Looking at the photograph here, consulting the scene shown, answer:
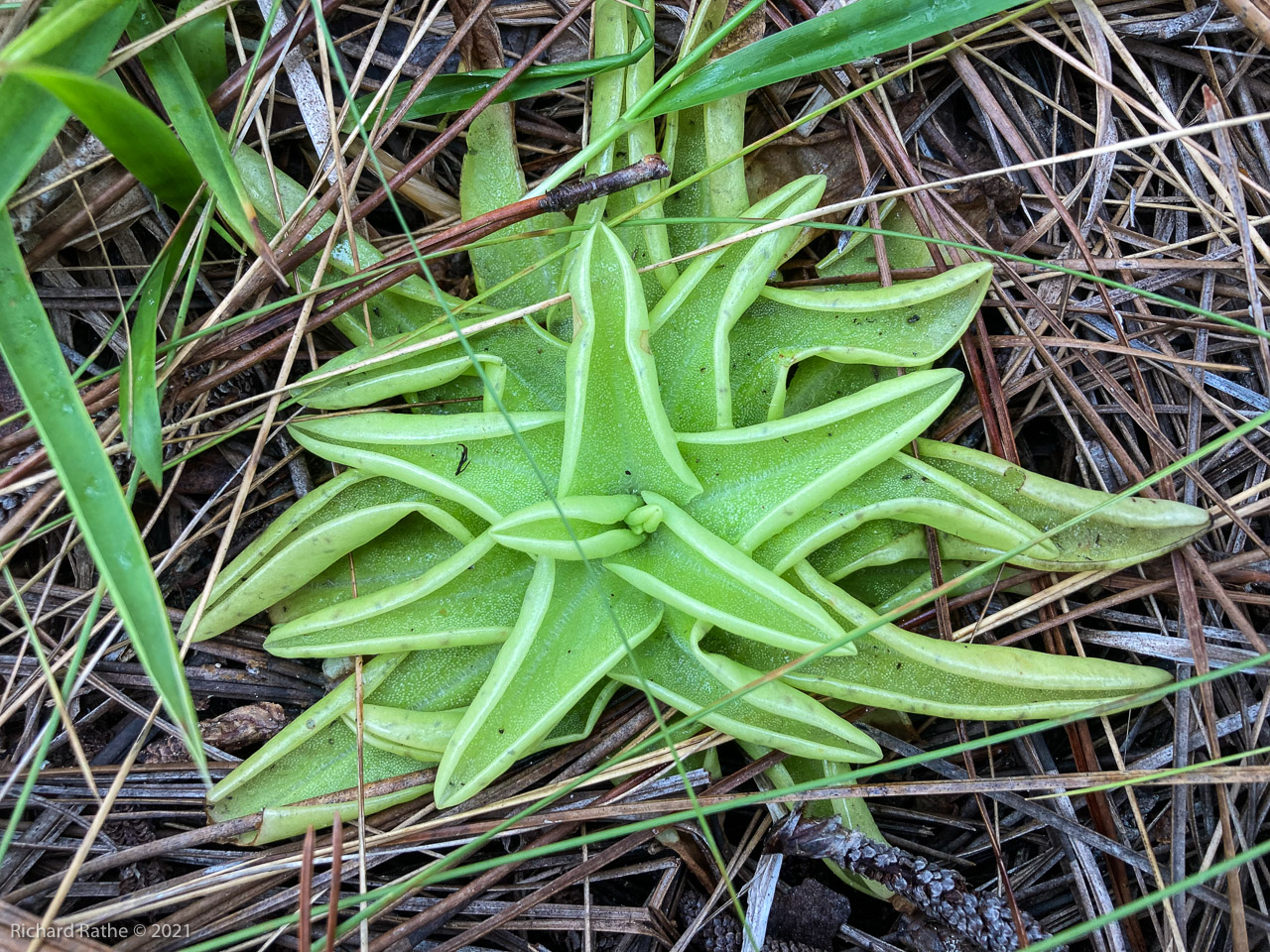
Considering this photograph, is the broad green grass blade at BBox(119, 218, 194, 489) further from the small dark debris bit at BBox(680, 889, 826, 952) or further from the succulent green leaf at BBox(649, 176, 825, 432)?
the small dark debris bit at BBox(680, 889, 826, 952)

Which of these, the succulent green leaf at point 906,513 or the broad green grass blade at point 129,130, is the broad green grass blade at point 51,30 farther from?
the succulent green leaf at point 906,513

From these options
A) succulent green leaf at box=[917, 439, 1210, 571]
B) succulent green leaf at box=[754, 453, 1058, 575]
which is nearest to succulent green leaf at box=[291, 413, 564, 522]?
succulent green leaf at box=[754, 453, 1058, 575]

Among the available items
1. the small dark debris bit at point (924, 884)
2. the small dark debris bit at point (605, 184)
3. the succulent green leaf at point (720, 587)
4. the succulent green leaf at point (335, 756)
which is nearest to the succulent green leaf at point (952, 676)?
the succulent green leaf at point (720, 587)

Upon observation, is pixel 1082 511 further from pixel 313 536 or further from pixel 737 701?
pixel 313 536

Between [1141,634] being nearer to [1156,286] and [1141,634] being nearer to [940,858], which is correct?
[940,858]

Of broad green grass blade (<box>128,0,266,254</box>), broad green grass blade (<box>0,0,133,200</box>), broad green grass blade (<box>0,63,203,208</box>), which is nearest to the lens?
broad green grass blade (<box>0,63,203,208</box>)

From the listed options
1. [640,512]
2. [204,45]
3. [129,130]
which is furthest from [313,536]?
[204,45]
